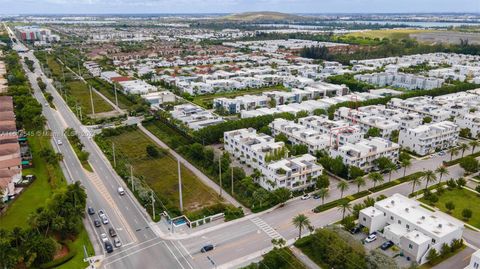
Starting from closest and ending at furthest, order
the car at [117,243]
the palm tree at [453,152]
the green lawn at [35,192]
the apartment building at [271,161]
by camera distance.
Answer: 1. the car at [117,243]
2. the green lawn at [35,192]
3. the apartment building at [271,161]
4. the palm tree at [453,152]

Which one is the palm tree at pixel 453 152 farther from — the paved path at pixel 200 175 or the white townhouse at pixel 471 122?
the paved path at pixel 200 175

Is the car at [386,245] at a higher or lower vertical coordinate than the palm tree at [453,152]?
lower

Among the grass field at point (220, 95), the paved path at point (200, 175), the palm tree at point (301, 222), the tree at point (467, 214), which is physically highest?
the palm tree at point (301, 222)

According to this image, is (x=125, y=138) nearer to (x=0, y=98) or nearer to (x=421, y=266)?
(x=0, y=98)

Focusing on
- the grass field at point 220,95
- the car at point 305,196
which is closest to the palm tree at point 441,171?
the car at point 305,196

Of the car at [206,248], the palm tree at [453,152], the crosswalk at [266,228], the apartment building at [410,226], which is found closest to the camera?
the apartment building at [410,226]

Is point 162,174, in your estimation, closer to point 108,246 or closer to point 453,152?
point 108,246

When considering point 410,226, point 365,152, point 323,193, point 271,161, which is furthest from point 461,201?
A: point 271,161

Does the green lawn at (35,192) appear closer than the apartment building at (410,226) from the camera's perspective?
No
